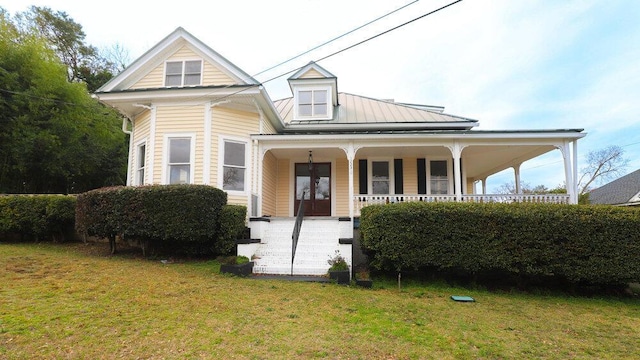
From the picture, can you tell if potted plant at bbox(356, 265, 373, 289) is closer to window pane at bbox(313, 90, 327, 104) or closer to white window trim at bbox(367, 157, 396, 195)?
white window trim at bbox(367, 157, 396, 195)

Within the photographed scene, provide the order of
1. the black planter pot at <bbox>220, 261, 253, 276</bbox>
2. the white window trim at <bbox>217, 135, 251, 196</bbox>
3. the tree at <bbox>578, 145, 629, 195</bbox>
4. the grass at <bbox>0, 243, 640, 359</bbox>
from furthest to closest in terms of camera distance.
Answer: the tree at <bbox>578, 145, 629, 195</bbox> → the white window trim at <bbox>217, 135, 251, 196</bbox> → the black planter pot at <bbox>220, 261, 253, 276</bbox> → the grass at <bbox>0, 243, 640, 359</bbox>

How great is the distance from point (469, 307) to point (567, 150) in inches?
286

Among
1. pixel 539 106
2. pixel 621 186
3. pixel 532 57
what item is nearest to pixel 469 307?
pixel 532 57

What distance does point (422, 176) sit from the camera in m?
13.1

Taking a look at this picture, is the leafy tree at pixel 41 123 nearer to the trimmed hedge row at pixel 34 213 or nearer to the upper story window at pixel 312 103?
the trimmed hedge row at pixel 34 213

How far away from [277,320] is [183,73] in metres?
9.27

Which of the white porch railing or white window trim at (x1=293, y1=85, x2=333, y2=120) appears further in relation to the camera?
white window trim at (x1=293, y1=85, x2=333, y2=120)

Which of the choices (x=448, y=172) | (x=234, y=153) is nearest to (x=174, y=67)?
(x=234, y=153)

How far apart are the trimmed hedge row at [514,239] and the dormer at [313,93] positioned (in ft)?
23.8

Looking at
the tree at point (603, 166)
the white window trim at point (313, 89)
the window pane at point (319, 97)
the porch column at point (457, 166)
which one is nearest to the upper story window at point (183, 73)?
the white window trim at point (313, 89)

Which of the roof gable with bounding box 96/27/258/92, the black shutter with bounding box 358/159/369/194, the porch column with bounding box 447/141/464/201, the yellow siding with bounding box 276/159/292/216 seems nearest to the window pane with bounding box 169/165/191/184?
the roof gable with bounding box 96/27/258/92

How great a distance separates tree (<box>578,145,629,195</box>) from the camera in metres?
33.9

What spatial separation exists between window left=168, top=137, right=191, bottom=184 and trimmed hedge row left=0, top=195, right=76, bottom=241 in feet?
11.5

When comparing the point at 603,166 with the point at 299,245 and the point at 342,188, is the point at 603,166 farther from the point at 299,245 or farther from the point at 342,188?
the point at 299,245
